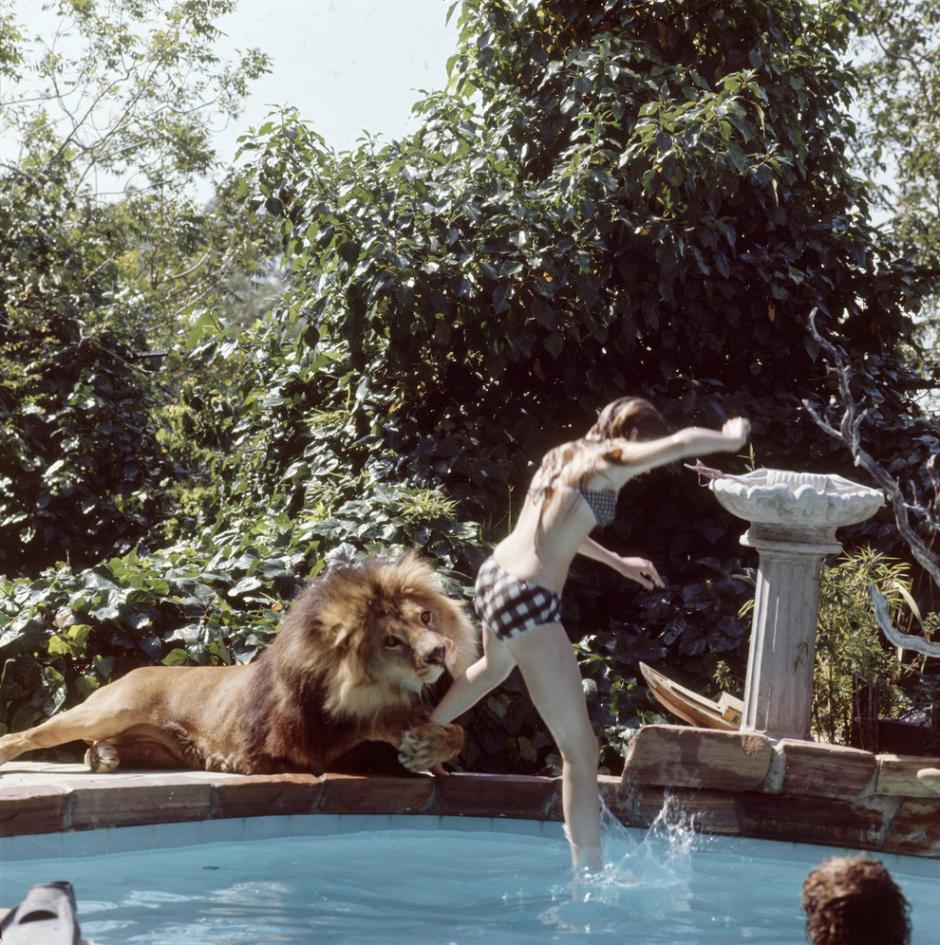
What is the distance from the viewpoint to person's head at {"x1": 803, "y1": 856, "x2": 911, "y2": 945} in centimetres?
181

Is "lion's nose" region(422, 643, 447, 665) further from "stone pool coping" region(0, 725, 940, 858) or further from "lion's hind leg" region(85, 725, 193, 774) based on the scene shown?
"lion's hind leg" region(85, 725, 193, 774)

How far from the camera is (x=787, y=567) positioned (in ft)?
16.9

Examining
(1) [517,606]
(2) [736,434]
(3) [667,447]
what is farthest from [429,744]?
(2) [736,434]

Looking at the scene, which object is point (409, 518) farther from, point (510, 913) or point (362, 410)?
point (510, 913)

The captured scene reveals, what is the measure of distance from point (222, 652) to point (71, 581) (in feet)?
2.80

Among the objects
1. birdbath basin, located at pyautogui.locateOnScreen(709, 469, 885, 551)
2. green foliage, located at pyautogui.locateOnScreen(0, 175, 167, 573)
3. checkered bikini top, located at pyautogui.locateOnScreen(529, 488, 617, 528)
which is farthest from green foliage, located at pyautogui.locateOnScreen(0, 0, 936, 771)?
checkered bikini top, located at pyautogui.locateOnScreen(529, 488, 617, 528)

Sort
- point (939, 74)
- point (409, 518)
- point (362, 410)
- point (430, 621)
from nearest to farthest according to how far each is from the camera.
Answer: point (430, 621)
point (409, 518)
point (362, 410)
point (939, 74)

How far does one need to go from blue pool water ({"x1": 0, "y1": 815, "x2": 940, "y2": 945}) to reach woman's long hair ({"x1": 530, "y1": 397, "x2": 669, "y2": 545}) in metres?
1.21

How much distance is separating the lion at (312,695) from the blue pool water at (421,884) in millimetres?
344

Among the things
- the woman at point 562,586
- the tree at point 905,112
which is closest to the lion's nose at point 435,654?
the woman at point 562,586

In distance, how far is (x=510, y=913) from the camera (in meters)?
4.04

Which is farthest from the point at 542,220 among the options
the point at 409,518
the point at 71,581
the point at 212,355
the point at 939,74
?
the point at 939,74

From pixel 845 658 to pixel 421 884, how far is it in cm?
220

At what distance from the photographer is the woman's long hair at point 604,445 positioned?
13.6 feet
